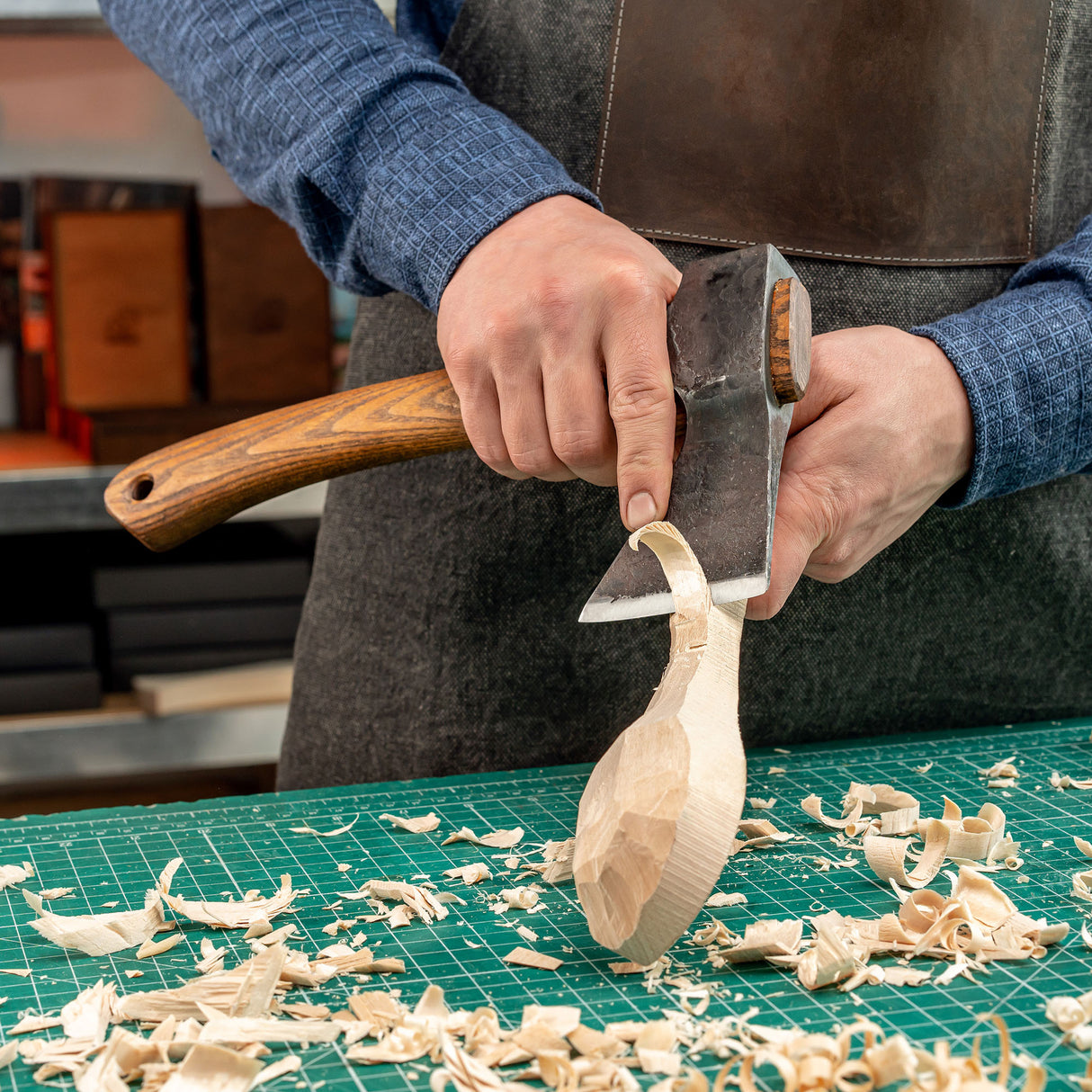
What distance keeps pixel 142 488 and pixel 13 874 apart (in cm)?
28

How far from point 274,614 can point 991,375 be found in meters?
1.17

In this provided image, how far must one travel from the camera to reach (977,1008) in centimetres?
59

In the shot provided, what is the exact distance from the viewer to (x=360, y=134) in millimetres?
899

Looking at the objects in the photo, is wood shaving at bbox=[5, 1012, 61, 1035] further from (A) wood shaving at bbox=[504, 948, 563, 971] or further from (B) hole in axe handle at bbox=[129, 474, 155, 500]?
(B) hole in axe handle at bbox=[129, 474, 155, 500]

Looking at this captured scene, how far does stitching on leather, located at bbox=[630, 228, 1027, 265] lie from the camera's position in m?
0.95

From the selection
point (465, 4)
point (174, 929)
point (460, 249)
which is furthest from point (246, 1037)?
point (465, 4)

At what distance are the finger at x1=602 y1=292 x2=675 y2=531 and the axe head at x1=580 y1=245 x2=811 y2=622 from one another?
0.04 feet

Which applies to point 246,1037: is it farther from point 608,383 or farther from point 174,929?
point 608,383

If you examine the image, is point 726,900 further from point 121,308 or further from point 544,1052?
point 121,308

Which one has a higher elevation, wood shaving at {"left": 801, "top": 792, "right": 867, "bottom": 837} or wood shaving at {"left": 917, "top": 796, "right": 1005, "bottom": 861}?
wood shaving at {"left": 917, "top": 796, "right": 1005, "bottom": 861}

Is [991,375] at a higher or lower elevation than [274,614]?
higher

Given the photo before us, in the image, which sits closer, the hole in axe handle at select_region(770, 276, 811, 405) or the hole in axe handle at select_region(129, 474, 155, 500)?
the hole in axe handle at select_region(770, 276, 811, 405)

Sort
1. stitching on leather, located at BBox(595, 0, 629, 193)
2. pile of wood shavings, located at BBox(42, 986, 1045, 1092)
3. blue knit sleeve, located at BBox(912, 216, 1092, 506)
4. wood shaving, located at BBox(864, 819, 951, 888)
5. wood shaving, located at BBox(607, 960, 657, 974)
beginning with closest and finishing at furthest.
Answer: pile of wood shavings, located at BBox(42, 986, 1045, 1092) < wood shaving, located at BBox(607, 960, 657, 974) < wood shaving, located at BBox(864, 819, 951, 888) < blue knit sleeve, located at BBox(912, 216, 1092, 506) < stitching on leather, located at BBox(595, 0, 629, 193)

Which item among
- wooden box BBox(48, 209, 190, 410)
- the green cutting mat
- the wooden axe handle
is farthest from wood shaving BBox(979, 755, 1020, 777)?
wooden box BBox(48, 209, 190, 410)
